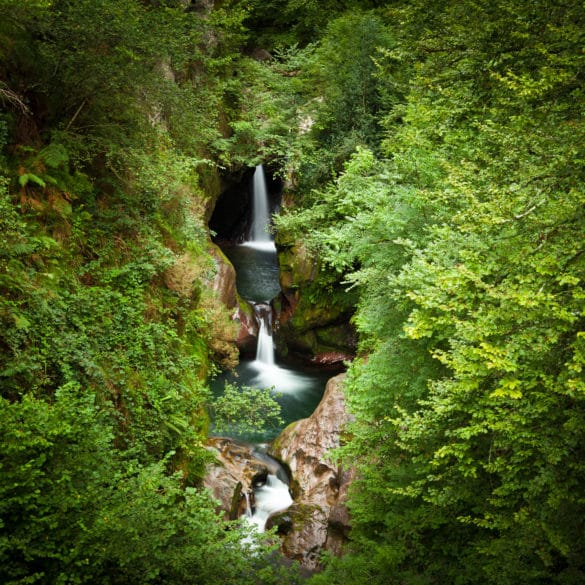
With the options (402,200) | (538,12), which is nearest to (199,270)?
(402,200)

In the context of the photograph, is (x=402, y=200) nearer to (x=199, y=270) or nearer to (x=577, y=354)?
(x=199, y=270)

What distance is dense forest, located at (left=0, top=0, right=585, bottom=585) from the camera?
4.04 meters

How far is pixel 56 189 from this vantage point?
6777mm

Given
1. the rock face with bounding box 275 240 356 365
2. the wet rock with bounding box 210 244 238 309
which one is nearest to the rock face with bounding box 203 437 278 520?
the wet rock with bounding box 210 244 238 309

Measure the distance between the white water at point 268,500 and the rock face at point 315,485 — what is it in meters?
0.28

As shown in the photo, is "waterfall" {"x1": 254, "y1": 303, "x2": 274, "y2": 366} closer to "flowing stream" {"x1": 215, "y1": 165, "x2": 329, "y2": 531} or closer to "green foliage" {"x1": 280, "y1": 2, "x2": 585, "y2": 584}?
"flowing stream" {"x1": 215, "y1": 165, "x2": 329, "y2": 531}

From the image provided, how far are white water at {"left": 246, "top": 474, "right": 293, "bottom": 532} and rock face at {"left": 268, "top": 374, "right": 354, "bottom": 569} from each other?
0.28 m

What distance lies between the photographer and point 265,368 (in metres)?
15.9

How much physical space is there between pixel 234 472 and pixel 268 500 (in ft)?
3.19

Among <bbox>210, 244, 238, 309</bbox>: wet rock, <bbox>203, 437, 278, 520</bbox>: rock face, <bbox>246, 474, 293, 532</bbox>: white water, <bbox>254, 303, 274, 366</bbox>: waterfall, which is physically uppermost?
<bbox>210, 244, 238, 309</bbox>: wet rock

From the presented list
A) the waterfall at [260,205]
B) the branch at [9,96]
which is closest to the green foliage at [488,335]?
the branch at [9,96]

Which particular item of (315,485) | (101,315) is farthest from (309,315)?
(101,315)

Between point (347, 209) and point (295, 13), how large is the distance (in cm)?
1560

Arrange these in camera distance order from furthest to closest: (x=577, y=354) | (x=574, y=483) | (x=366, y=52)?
(x=366, y=52), (x=574, y=483), (x=577, y=354)
